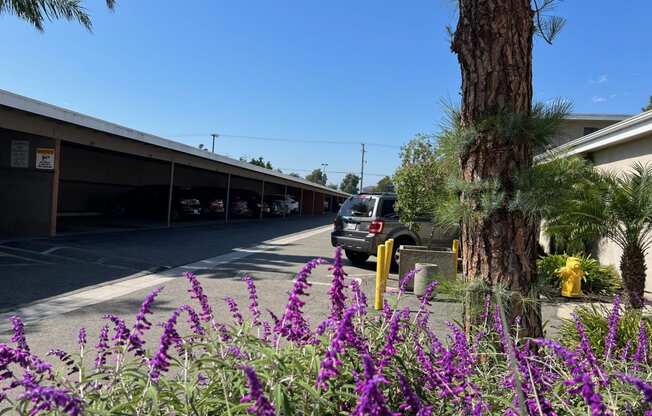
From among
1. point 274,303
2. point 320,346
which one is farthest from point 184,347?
point 274,303

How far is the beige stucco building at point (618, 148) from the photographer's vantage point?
886 centimetres

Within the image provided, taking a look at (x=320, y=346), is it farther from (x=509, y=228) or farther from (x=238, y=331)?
(x=509, y=228)

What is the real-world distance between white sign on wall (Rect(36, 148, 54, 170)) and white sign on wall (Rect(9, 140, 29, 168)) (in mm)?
414

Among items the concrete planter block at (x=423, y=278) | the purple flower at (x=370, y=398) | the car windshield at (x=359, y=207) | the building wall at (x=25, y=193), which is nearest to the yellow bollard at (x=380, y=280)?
the concrete planter block at (x=423, y=278)

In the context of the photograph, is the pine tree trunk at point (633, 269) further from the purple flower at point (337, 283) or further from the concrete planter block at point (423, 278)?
the purple flower at point (337, 283)

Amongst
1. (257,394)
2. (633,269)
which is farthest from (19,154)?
(257,394)

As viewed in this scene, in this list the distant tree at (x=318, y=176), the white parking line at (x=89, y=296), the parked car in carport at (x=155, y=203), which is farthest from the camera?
the distant tree at (x=318, y=176)

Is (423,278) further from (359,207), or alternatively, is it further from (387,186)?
(387,186)

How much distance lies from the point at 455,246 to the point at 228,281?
4734 millimetres

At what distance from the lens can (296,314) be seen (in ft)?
6.73

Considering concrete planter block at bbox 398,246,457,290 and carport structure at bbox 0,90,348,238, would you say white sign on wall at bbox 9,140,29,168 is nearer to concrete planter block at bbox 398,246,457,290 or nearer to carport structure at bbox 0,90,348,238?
carport structure at bbox 0,90,348,238

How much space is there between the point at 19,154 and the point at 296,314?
595 inches

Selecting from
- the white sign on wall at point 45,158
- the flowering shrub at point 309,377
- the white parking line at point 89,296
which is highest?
the white sign on wall at point 45,158

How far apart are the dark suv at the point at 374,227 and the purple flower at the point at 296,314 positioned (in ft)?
29.9
